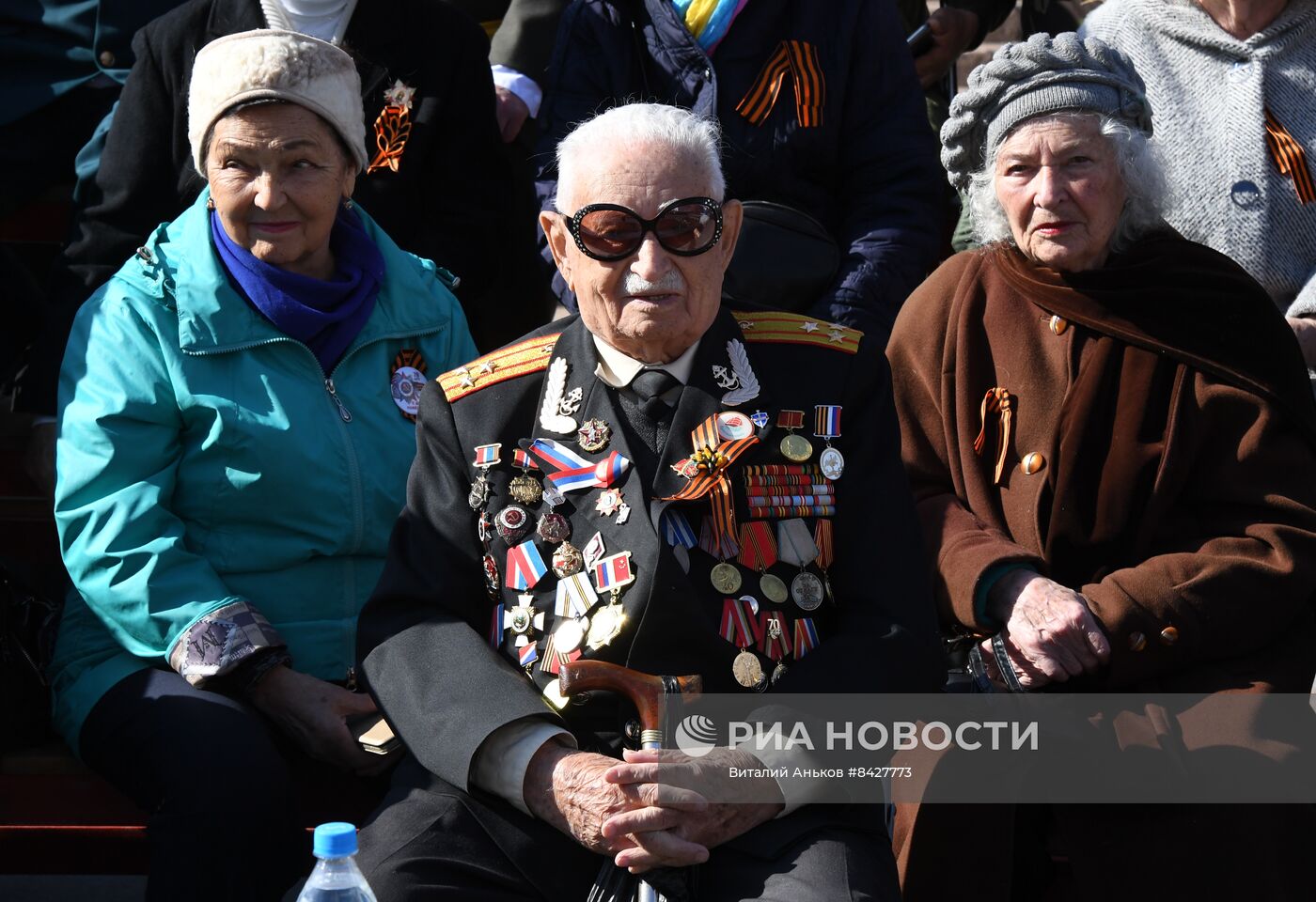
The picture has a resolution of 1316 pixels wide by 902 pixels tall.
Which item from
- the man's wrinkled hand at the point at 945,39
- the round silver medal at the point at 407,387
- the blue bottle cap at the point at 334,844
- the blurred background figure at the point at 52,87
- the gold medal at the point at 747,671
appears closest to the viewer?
the blue bottle cap at the point at 334,844

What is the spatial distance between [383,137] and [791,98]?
119cm

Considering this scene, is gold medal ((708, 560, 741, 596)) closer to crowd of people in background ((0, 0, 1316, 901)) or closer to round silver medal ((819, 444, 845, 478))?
crowd of people in background ((0, 0, 1316, 901))

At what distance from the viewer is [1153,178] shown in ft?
12.2

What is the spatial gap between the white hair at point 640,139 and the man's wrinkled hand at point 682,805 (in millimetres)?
1101

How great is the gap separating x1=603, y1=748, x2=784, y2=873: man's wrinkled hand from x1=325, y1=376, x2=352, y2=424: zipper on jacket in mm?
1256

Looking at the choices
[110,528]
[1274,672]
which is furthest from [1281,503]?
[110,528]

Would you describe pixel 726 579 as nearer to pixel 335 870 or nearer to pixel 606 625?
pixel 606 625

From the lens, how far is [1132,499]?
3492 mm

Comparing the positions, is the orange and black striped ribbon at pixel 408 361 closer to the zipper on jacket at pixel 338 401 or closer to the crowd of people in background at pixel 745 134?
the zipper on jacket at pixel 338 401

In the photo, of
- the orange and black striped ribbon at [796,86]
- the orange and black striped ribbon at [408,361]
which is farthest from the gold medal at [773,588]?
the orange and black striped ribbon at [796,86]

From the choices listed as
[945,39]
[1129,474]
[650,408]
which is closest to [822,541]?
[650,408]

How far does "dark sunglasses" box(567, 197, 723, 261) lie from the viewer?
10.2ft

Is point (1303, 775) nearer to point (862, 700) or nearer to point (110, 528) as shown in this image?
point (862, 700)

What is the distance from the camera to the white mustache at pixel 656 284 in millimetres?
3119
